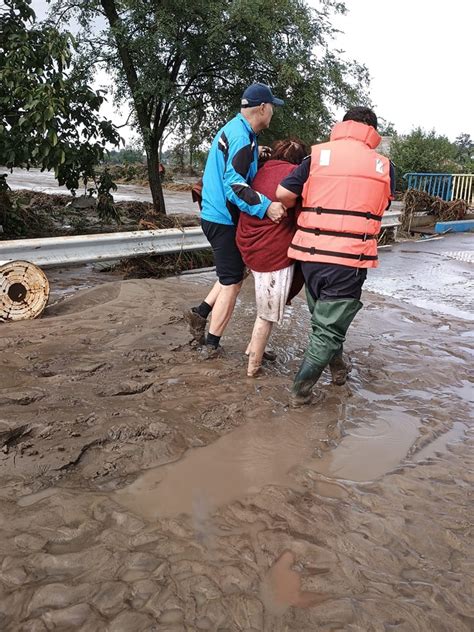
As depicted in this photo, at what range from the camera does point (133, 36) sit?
9055 mm

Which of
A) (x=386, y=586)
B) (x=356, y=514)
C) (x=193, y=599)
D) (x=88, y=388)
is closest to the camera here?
(x=193, y=599)

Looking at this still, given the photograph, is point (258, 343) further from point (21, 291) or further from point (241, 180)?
point (21, 291)

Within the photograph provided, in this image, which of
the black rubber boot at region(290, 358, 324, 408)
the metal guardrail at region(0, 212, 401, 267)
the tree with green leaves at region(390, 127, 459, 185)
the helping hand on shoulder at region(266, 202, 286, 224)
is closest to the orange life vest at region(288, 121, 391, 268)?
the helping hand on shoulder at region(266, 202, 286, 224)

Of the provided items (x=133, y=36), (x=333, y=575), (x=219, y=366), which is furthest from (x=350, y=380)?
(x=133, y=36)

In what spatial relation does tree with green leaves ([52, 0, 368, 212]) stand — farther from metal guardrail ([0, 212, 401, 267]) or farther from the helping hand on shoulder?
the helping hand on shoulder

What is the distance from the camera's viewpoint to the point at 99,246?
6.89 m

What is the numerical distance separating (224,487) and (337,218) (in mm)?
1785

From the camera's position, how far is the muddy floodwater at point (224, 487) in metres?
2.12

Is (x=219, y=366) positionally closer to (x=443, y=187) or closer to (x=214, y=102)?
(x=214, y=102)

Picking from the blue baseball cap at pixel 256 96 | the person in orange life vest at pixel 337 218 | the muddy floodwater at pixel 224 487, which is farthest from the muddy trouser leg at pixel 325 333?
the blue baseball cap at pixel 256 96

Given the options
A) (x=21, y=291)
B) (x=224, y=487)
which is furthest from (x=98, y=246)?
(x=224, y=487)

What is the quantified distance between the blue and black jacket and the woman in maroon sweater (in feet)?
0.38

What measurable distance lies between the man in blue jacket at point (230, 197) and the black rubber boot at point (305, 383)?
3.23 ft

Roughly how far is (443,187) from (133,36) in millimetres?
11778
